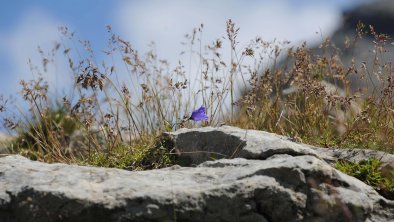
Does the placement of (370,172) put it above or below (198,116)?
below

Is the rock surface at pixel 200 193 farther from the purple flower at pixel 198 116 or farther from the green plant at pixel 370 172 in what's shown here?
the purple flower at pixel 198 116

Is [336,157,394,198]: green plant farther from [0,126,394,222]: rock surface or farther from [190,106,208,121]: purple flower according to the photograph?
[190,106,208,121]: purple flower

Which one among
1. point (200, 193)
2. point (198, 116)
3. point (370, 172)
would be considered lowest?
point (370, 172)

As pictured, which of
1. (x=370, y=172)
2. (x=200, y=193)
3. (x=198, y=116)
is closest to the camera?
(x=200, y=193)

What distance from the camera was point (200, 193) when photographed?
3.73 m

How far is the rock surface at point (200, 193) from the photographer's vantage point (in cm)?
371

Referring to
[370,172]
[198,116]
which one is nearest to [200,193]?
[370,172]

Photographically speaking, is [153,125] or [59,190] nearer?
[59,190]

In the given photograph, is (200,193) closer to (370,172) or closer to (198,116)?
(370,172)

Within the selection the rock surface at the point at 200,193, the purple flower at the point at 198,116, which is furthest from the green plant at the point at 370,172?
the purple flower at the point at 198,116

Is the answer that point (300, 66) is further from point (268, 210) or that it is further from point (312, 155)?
point (268, 210)

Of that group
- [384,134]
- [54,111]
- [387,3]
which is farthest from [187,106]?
[387,3]

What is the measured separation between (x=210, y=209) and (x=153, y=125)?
3282 mm

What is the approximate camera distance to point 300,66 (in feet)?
20.0
